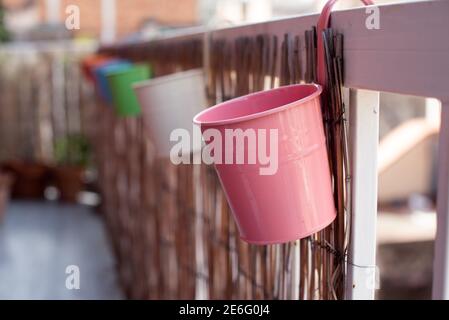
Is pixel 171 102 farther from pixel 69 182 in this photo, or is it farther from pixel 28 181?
pixel 28 181

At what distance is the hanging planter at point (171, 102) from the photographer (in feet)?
5.82

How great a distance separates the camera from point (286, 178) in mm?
960

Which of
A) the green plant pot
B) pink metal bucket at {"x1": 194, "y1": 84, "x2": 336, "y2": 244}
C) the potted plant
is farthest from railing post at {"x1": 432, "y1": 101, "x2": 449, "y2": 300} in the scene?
the potted plant

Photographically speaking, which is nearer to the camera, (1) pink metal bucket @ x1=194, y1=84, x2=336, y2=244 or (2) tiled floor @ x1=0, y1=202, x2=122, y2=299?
(1) pink metal bucket @ x1=194, y1=84, x2=336, y2=244

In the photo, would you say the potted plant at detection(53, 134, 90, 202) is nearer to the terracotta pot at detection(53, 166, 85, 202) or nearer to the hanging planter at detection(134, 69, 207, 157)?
the terracotta pot at detection(53, 166, 85, 202)

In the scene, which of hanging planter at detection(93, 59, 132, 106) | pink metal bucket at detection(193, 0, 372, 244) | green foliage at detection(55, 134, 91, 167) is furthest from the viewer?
green foliage at detection(55, 134, 91, 167)

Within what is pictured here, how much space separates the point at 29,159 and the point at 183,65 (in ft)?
19.9

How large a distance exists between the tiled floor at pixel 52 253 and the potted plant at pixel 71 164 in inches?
7.7

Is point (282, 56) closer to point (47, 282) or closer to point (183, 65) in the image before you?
point (183, 65)

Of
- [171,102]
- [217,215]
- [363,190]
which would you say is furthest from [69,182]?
[363,190]

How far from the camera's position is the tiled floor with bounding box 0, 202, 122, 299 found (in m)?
4.41

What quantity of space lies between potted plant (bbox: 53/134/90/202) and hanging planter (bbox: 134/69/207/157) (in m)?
5.63

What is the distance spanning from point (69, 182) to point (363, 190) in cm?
653

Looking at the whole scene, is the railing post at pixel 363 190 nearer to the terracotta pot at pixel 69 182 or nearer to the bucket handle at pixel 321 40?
the bucket handle at pixel 321 40
